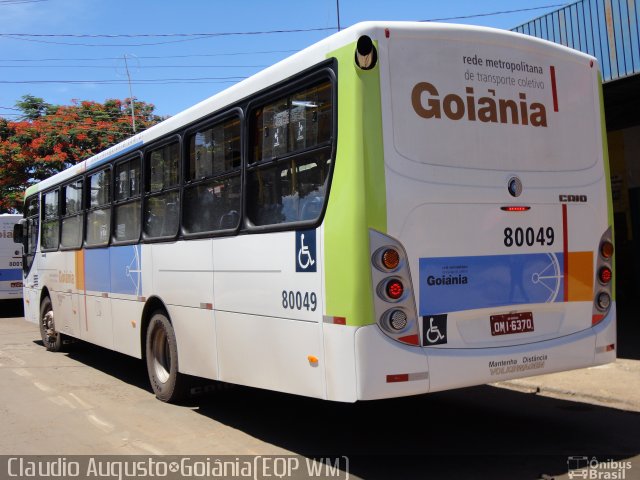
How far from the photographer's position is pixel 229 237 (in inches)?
221

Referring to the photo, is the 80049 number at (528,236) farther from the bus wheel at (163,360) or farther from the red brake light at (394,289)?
the bus wheel at (163,360)

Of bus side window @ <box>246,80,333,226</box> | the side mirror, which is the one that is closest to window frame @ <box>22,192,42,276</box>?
the side mirror

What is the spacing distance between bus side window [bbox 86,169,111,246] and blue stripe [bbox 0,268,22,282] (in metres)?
11.5

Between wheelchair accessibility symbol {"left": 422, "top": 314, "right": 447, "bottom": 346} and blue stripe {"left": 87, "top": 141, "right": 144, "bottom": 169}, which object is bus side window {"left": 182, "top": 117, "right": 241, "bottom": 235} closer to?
blue stripe {"left": 87, "top": 141, "right": 144, "bottom": 169}

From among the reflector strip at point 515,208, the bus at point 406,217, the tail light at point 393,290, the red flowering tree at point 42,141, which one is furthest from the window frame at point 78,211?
the red flowering tree at point 42,141

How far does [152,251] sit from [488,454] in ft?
13.8

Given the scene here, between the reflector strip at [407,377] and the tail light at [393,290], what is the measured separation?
0.21m

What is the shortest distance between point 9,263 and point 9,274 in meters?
0.34

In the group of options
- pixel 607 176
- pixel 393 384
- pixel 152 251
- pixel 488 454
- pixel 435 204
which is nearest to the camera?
pixel 393 384

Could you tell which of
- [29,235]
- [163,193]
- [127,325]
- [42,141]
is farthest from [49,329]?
[42,141]

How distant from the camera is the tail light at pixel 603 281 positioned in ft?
16.9

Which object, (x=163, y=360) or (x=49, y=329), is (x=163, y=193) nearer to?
(x=163, y=360)

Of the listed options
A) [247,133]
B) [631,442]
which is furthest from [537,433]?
[247,133]

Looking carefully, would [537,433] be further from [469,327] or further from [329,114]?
[329,114]
